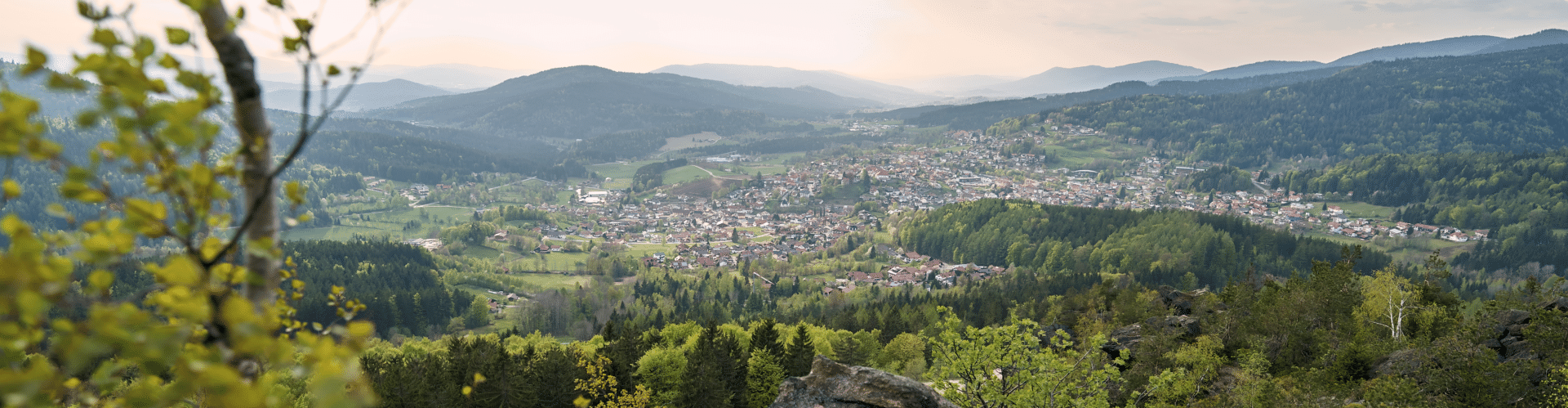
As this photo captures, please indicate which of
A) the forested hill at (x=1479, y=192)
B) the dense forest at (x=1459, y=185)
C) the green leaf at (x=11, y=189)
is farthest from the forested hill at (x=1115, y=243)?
the green leaf at (x=11, y=189)

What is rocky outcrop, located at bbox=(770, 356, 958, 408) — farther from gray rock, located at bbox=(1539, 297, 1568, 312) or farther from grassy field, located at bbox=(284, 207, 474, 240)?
grassy field, located at bbox=(284, 207, 474, 240)

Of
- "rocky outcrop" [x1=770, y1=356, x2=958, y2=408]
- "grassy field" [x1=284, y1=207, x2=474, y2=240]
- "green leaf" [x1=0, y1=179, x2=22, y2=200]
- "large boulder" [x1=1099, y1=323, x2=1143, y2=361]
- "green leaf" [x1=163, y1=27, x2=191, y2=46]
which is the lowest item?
"grassy field" [x1=284, y1=207, x2=474, y2=240]

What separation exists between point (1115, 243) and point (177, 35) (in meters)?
110

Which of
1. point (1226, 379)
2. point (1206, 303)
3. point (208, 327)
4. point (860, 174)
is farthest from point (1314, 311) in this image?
point (860, 174)

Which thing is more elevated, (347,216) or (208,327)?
(208,327)

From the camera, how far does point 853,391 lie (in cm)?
1545

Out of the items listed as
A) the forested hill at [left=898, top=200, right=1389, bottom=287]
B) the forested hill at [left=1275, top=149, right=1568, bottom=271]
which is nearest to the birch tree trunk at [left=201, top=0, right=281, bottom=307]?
the forested hill at [left=898, top=200, right=1389, bottom=287]

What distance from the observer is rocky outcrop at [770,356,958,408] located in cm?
1492

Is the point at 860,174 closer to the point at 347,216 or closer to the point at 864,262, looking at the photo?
the point at 864,262

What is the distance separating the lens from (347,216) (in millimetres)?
152625

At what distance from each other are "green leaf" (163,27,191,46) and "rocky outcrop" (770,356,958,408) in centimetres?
1345

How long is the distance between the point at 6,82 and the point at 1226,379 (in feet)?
111

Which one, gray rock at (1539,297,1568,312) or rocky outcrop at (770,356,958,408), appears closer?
Result: rocky outcrop at (770,356,958,408)

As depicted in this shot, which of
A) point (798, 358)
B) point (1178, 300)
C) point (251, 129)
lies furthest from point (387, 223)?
point (251, 129)
